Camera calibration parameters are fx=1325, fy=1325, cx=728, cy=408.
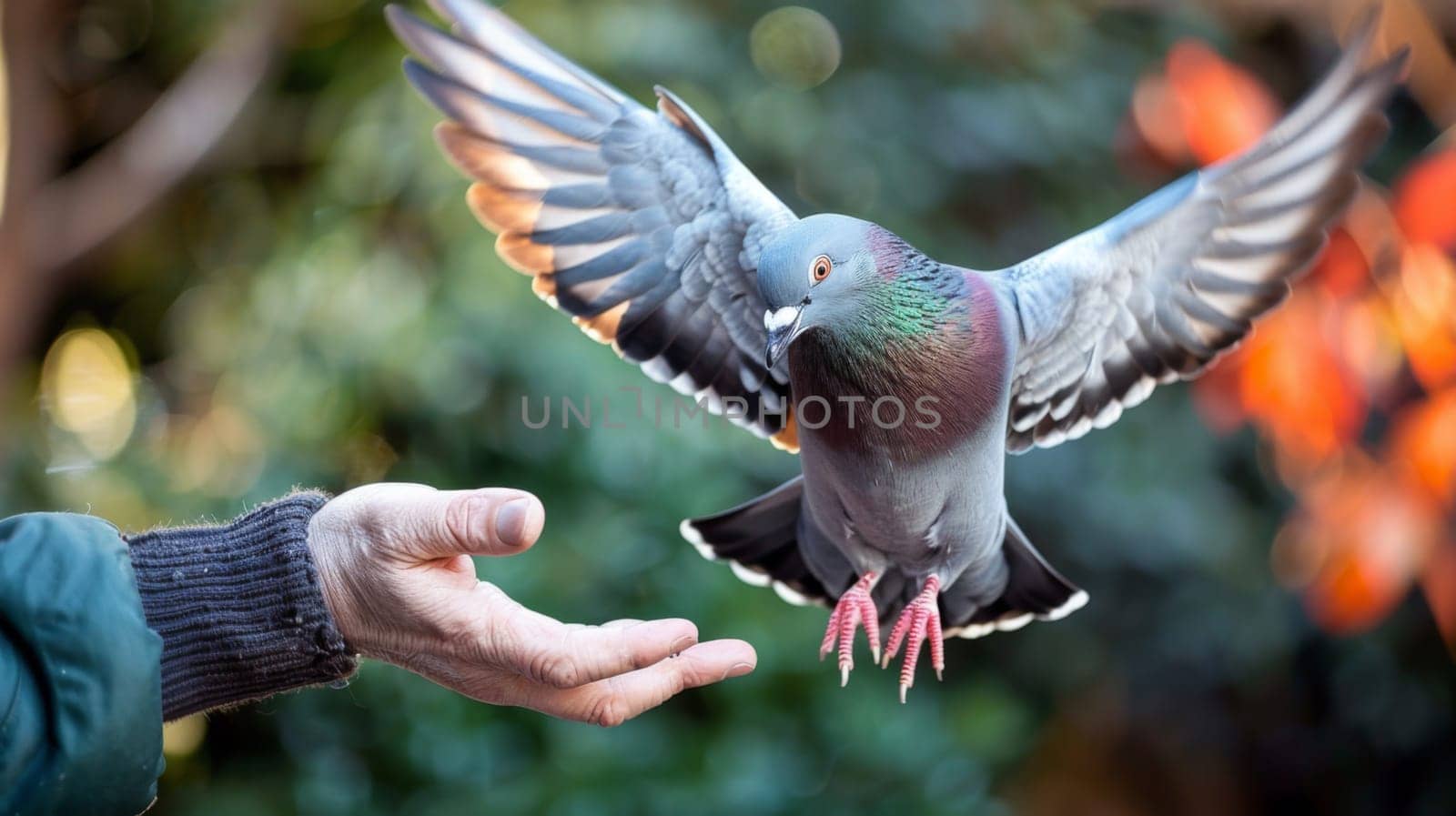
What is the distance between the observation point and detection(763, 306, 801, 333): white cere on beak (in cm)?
214

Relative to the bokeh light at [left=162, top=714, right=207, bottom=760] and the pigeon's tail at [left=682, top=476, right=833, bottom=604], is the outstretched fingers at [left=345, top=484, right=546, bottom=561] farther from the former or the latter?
the bokeh light at [left=162, top=714, right=207, bottom=760]

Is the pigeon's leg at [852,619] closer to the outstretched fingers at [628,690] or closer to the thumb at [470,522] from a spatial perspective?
the outstretched fingers at [628,690]

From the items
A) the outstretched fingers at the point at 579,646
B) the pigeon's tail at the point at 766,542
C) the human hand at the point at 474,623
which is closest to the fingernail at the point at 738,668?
the human hand at the point at 474,623

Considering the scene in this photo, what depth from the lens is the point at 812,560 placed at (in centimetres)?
287

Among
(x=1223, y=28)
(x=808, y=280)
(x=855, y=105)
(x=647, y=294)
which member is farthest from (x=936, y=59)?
(x=808, y=280)

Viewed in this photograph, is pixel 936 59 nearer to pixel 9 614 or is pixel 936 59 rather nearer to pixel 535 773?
pixel 535 773

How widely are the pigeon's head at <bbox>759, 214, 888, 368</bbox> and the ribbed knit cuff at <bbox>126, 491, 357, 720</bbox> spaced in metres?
0.93

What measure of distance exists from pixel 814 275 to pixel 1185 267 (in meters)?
1.02

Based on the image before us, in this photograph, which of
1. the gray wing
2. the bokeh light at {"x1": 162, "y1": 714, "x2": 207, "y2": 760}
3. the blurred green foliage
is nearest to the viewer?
the gray wing

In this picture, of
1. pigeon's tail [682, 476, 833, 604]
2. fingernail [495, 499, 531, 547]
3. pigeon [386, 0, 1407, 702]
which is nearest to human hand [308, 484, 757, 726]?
fingernail [495, 499, 531, 547]

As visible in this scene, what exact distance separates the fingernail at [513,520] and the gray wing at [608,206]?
769mm

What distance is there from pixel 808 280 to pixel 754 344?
579 millimetres

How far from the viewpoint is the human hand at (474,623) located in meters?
2.13

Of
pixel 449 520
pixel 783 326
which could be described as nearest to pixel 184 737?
pixel 449 520
